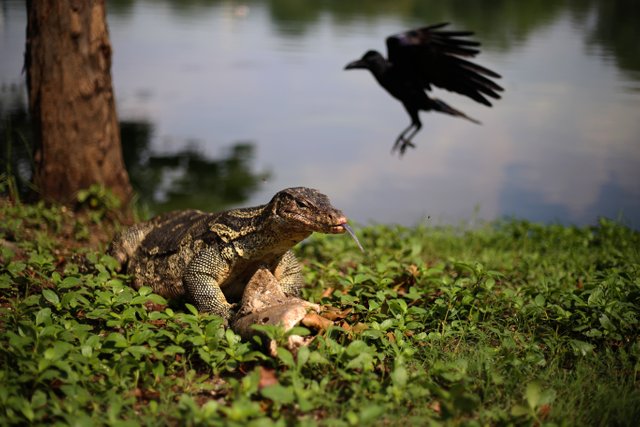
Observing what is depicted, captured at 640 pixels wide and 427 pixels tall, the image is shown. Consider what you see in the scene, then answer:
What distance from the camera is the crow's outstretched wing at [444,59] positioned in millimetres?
5641

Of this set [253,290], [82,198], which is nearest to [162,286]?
[253,290]

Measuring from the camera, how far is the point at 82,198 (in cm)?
578

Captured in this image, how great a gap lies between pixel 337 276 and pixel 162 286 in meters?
1.24

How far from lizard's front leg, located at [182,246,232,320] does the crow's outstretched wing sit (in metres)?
3.00

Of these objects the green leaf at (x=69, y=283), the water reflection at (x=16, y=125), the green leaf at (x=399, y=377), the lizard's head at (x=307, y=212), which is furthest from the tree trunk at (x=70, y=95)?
the green leaf at (x=399, y=377)

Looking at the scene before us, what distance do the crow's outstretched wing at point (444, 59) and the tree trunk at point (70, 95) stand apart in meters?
2.76

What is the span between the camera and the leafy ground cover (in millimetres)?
2729

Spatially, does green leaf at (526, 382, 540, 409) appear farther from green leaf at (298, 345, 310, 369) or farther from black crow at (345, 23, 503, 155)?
black crow at (345, 23, 503, 155)

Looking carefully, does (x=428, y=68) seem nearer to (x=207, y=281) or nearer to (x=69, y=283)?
(x=207, y=281)

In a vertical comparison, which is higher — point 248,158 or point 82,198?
point 82,198

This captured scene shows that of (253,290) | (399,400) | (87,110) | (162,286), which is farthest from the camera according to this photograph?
(87,110)

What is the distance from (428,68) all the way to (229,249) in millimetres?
2994

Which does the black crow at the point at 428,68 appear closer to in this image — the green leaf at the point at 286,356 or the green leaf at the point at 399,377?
the green leaf at the point at 399,377

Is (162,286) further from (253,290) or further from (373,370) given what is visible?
(373,370)
